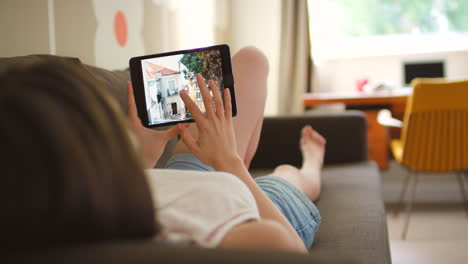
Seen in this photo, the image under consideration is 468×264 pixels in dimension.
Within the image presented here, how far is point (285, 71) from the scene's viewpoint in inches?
140

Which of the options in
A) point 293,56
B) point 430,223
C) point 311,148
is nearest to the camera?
point 311,148

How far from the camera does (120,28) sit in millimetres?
1924

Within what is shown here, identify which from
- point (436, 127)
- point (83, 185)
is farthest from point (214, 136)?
point (436, 127)

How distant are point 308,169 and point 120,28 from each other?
912 mm

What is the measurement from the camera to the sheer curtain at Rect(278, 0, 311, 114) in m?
3.54

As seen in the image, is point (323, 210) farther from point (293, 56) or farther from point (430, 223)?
point (293, 56)

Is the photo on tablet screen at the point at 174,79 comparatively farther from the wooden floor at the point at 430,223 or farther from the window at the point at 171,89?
the wooden floor at the point at 430,223

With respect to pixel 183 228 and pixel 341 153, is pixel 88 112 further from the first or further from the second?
pixel 341 153

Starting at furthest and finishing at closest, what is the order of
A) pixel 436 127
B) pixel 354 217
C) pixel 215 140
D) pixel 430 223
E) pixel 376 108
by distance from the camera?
pixel 376 108 < pixel 430 223 < pixel 436 127 < pixel 354 217 < pixel 215 140

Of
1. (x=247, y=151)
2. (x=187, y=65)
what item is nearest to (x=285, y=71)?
(x=247, y=151)

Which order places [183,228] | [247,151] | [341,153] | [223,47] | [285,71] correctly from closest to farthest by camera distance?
[183,228] → [223,47] → [247,151] → [341,153] → [285,71]

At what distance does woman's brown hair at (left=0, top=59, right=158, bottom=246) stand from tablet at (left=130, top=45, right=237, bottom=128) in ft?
1.73

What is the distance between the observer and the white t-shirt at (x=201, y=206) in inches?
20.0

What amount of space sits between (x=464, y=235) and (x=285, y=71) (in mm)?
1714
